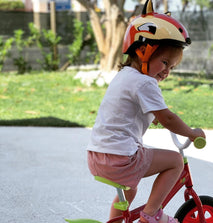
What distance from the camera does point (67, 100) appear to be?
7723 millimetres

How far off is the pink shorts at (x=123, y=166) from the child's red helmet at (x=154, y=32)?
1.66 feet

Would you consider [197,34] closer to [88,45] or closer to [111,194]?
[88,45]

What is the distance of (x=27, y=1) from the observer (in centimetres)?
3556

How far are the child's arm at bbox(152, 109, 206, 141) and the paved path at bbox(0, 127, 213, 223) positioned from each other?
3.94 feet

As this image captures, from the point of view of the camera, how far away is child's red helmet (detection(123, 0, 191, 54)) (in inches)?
84.0

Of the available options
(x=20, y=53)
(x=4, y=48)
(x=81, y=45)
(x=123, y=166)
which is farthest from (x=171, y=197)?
(x=81, y=45)

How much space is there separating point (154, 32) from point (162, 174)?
2.19 ft

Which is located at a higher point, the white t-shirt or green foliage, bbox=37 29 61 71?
the white t-shirt

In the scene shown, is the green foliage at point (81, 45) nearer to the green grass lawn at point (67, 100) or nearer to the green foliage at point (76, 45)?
the green foliage at point (76, 45)

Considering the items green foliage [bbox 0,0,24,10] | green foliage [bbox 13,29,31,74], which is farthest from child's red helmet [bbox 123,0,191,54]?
green foliage [bbox 0,0,24,10]

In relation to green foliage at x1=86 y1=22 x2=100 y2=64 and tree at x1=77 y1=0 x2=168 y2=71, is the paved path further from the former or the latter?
green foliage at x1=86 y1=22 x2=100 y2=64

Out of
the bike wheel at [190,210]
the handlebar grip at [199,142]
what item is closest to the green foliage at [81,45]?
the bike wheel at [190,210]

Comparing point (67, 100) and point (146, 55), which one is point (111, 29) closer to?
point (67, 100)

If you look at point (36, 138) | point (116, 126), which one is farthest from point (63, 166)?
point (116, 126)
